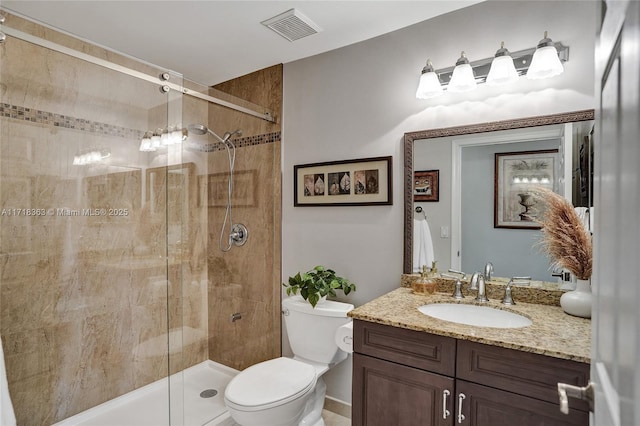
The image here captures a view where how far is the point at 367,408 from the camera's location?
155cm

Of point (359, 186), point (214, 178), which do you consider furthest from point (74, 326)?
point (359, 186)

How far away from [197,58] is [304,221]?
1.40m

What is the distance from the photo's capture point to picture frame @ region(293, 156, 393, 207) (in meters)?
2.16

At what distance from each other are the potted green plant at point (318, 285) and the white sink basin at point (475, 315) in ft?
1.94

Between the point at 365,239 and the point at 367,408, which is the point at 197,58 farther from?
the point at 367,408

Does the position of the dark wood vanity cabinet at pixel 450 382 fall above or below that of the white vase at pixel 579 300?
below

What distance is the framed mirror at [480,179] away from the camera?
63.9 inches

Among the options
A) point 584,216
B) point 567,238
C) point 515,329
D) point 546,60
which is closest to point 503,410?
point 515,329

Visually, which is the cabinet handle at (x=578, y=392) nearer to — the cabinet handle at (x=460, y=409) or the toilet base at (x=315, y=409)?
the cabinet handle at (x=460, y=409)

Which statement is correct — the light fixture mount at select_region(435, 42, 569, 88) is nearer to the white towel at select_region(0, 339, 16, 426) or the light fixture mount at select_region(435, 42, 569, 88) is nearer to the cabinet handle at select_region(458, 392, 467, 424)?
the cabinet handle at select_region(458, 392, 467, 424)

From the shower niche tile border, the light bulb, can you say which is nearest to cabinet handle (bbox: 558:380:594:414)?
the light bulb

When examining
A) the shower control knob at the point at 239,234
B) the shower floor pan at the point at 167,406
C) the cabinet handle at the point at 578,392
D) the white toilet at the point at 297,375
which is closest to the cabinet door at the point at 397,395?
the white toilet at the point at 297,375

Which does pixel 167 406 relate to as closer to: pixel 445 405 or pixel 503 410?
pixel 445 405

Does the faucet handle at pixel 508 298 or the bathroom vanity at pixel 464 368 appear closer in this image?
the bathroom vanity at pixel 464 368
